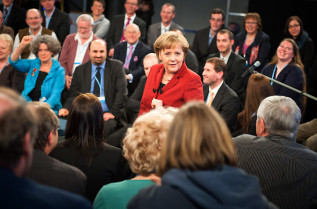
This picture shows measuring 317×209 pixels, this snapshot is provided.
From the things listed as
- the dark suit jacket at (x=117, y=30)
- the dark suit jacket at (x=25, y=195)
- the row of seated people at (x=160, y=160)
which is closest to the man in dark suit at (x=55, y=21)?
the dark suit jacket at (x=117, y=30)

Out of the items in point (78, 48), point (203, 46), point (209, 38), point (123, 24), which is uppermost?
point (123, 24)

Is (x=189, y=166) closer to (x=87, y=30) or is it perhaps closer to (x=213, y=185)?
(x=213, y=185)

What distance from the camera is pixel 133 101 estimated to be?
4875mm

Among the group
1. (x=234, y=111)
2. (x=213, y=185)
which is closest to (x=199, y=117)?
(x=213, y=185)

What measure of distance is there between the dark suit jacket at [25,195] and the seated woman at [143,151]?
0.64 meters

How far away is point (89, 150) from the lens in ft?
8.99

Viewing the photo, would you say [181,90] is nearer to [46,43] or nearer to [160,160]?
[160,160]

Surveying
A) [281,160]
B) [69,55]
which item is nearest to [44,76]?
[69,55]

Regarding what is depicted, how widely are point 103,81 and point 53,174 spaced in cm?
319

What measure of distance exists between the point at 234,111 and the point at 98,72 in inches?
64.1

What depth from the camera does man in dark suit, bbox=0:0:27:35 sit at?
726cm

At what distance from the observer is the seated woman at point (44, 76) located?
5109 millimetres

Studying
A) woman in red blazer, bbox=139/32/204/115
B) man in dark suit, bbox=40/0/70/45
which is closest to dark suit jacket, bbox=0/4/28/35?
man in dark suit, bbox=40/0/70/45

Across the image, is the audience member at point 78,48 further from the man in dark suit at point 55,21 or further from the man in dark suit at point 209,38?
the man in dark suit at point 209,38
